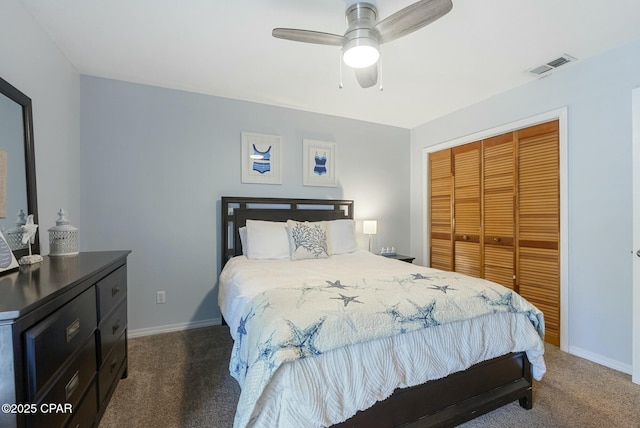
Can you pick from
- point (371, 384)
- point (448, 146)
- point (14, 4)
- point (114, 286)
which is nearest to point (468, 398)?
point (371, 384)

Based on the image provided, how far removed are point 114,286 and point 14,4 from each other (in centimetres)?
179

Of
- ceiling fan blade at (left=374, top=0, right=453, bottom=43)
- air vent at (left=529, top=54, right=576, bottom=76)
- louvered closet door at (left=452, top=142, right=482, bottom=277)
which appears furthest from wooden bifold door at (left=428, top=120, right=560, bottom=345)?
ceiling fan blade at (left=374, top=0, right=453, bottom=43)

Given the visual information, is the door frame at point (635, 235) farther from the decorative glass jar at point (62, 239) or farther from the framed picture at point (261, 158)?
the decorative glass jar at point (62, 239)

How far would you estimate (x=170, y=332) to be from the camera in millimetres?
2963

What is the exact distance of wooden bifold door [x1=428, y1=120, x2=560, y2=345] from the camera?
2742 millimetres

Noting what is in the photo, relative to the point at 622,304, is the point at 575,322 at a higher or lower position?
lower

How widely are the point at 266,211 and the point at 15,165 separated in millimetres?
2016

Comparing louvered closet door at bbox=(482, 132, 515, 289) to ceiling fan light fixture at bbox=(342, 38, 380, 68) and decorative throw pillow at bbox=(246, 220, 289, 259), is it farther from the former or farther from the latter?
decorative throw pillow at bbox=(246, 220, 289, 259)

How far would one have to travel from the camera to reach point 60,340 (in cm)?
108

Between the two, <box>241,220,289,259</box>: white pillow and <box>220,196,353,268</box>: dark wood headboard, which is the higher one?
<box>220,196,353,268</box>: dark wood headboard

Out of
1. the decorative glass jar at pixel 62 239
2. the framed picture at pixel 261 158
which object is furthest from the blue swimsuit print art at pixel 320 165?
the decorative glass jar at pixel 62 239

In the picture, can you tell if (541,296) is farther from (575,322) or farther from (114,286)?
(114,286)

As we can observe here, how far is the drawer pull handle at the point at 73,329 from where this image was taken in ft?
3.81

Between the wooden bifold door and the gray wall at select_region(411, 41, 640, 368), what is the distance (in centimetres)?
16
